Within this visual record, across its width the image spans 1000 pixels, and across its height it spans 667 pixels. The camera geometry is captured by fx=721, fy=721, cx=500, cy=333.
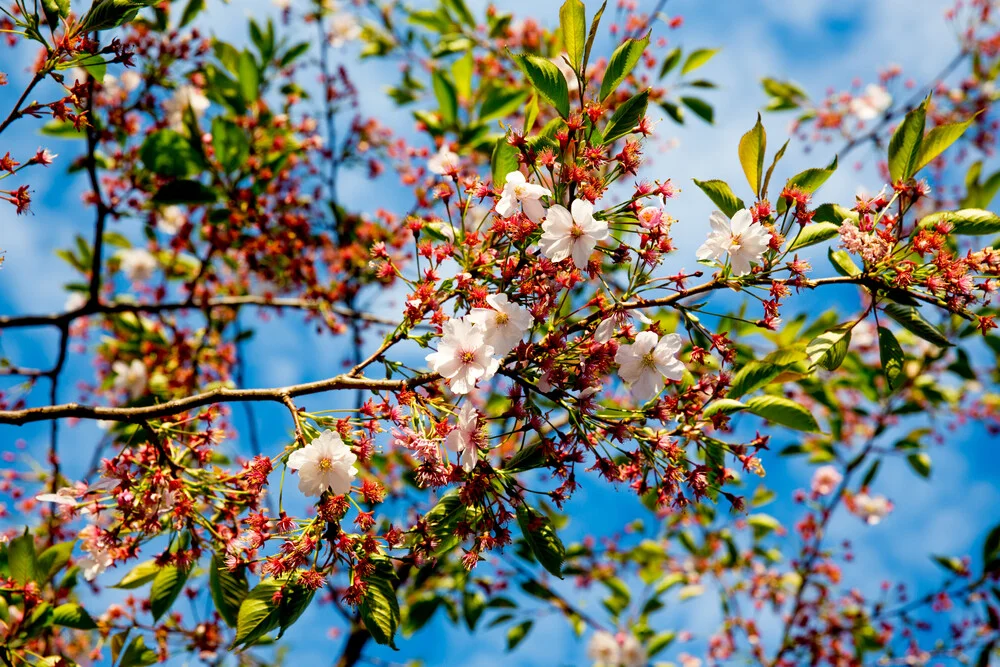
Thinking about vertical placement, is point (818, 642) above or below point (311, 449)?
above

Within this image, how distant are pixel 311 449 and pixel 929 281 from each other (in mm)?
1440

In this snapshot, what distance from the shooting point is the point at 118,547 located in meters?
2.02

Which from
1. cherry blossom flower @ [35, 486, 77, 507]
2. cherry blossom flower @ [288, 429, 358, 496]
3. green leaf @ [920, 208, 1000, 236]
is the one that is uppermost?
green leaf @ [920, 208, 1000, 236]

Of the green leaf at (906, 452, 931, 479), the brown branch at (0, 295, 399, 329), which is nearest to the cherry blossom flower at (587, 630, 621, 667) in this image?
the green leaf at (906, 452, 931, 479)

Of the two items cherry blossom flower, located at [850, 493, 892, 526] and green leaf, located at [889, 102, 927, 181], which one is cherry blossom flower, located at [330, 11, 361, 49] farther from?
cherry blossom flower, located at [850, 493, 892, 526]

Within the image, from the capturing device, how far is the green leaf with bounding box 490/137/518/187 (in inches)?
71.9

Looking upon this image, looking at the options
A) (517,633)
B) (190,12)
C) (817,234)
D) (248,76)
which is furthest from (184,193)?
(517,633)

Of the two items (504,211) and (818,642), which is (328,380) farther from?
(818,642)

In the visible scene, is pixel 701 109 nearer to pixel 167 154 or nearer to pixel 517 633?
pixel 167 154

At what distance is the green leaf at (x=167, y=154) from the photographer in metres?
3.02

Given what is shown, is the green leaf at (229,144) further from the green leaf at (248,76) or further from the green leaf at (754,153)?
the green leaf at (754,153)

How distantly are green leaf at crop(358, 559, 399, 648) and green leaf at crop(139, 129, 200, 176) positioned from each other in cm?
216

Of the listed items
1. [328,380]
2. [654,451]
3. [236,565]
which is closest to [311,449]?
[328,380]

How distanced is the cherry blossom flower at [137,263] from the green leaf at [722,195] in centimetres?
428
